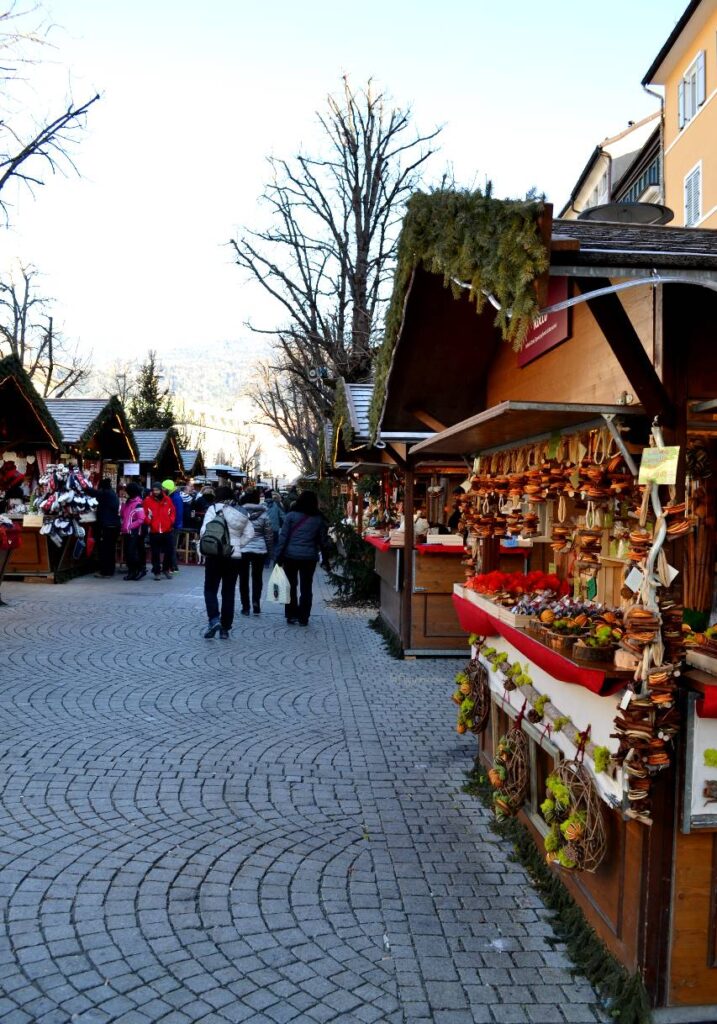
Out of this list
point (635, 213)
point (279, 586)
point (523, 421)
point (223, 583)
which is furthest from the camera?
point (279, 586)

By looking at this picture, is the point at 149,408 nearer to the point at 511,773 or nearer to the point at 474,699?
the point at 474,699

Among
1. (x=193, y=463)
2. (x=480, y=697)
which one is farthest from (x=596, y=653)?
(x=193, y=463)

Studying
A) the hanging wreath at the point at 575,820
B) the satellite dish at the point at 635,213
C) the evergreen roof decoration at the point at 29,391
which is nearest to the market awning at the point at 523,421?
the hanging wreath at the point at 575,820

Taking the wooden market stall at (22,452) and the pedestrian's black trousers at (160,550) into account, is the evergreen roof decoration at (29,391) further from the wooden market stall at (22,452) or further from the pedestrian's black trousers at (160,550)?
the pedestrian's black trousers at (160,550)

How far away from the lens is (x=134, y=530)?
17.3 meters

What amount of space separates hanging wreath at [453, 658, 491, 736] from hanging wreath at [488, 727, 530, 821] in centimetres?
74

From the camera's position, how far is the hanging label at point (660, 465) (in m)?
3.04

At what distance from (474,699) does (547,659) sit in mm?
2170

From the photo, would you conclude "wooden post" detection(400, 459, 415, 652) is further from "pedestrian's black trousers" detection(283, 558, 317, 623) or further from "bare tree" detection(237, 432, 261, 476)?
"bare tree" detection(237, 432, 261, 476)

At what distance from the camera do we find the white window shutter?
22.9 m

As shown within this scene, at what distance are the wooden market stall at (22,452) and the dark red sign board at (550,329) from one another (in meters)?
9.90

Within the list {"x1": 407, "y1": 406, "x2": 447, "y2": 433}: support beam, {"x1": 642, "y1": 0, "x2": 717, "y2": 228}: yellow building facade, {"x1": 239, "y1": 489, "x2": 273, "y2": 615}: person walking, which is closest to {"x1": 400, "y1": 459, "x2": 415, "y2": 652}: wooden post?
{"x1": 407, "y1": 406, "x2": 447, "y2": 433}: support beam

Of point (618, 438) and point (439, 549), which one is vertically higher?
point (618, 438)

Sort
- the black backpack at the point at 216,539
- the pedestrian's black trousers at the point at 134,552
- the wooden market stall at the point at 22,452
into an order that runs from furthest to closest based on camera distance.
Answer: the pedestrian's black trousers at the point at 134,552 < the wooden market stall at the point at 22,452 < the black backpack at the point at 216,539
